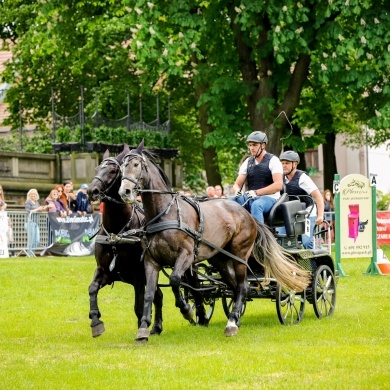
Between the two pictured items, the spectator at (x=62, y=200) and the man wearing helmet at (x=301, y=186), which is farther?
the spectator at (x=62, y=200)

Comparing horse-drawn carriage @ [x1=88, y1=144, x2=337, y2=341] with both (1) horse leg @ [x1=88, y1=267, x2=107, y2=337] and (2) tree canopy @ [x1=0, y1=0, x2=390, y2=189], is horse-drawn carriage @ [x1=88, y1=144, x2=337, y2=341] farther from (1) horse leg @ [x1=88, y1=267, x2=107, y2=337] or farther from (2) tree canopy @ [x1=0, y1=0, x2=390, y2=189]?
(2) tree canopy @ [x1=0, y1=0, x2=390, y2=189]

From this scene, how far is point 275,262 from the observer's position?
49.3 ft

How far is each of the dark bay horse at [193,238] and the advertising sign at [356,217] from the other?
8446 millimetres

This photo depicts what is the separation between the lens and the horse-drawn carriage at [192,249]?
525 inches

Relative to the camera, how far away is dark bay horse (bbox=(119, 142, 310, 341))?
13180 millimetres

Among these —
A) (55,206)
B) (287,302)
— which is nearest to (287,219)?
(287,302)

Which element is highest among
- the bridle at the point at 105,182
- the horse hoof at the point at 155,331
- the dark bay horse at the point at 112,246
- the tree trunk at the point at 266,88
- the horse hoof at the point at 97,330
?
the tree trunk at the point at 266,88

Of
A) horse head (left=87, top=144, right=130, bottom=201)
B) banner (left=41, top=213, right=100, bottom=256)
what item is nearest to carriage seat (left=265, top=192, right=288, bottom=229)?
horse head (left=87, top=144, right=130, bottom=201)

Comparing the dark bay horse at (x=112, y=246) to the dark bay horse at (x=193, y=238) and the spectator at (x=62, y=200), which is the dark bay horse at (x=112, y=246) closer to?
the dark bay horse at (x=193, y=238)

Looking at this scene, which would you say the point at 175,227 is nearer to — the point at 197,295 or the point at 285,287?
the point at 197,295

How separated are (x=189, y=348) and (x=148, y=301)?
2.41 ft

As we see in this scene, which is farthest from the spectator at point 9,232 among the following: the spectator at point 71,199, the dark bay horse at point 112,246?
the dark bay horse at point 112,246

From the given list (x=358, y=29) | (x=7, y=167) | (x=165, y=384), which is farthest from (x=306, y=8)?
(x=165, y=384)

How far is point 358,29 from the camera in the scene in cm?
2956
